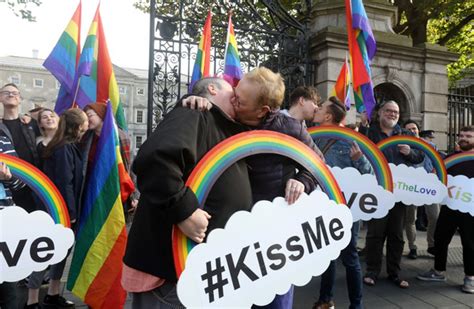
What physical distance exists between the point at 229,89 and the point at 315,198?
75 centimetres

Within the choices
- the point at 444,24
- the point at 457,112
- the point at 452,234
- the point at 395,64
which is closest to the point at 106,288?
the point at 452,234

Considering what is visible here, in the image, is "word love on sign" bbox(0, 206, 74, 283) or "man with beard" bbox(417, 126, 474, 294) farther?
"man with beard" bbox(417, 126, 474, 294)

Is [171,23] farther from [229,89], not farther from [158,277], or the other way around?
[158,277]

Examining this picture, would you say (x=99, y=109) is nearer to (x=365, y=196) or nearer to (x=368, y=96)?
(x=365, y=196)

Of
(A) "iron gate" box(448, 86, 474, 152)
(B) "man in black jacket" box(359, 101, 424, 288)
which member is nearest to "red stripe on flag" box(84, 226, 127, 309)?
(B) "man in black jacket" box(359, 101, 424, 288)

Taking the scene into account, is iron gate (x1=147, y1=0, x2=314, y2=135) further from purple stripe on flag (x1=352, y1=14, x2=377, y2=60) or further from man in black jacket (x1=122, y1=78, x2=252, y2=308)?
man in black jacket (x1=122, y1=78, x2=252, y2=308)

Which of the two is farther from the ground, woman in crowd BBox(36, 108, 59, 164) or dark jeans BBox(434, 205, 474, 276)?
woman in crowd BBox(36, 108, 59, 164)

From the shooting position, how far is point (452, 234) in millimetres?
4668

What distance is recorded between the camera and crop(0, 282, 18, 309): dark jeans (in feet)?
10.2

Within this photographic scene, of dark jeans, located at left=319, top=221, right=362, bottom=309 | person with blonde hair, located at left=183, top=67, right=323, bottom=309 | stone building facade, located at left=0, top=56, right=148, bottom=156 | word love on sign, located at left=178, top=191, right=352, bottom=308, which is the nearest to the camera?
word love on sign, located at left=178, top=191, right=352, bottom=308

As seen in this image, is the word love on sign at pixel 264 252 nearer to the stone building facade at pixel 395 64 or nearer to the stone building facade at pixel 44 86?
the stone building facade at pixel 395 64

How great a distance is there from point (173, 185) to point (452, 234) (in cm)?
417

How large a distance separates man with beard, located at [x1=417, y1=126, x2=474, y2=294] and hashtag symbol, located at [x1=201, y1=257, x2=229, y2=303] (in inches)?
141

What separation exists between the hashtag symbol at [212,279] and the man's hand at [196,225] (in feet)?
0.48
